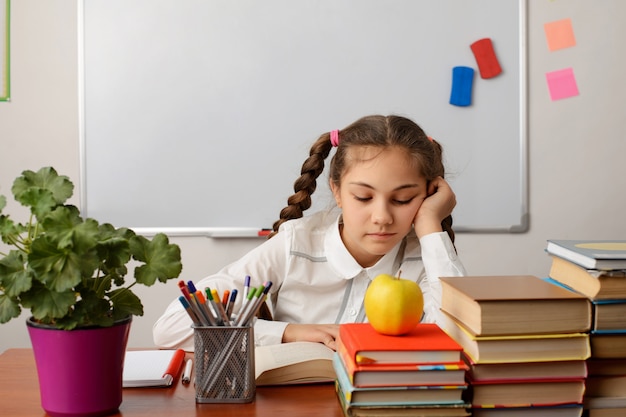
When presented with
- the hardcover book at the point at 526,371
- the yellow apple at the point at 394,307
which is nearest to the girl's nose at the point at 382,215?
the yellow apple at the point at 394,307

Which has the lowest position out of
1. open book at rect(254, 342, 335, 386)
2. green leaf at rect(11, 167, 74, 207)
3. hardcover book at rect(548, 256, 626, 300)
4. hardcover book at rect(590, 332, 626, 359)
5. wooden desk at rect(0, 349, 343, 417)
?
wooden desk at rect(0, 349, 343, 417)

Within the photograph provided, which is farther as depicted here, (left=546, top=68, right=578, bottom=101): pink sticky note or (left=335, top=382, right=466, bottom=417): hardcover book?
(left=546, top=68, right=578, bottom=101): pink sticky note

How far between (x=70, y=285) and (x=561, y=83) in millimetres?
2370

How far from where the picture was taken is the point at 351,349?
88 cm

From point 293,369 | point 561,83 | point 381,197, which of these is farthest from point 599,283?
point 561,83

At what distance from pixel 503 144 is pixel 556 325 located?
1938 mm

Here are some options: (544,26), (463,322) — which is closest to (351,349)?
(463,322)

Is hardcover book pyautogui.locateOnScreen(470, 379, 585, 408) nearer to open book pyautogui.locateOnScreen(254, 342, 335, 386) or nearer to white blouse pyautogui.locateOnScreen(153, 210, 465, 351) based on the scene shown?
open book pyautogui.locateOnScreen(254, 342, 335, 386)

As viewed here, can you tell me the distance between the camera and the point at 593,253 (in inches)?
36.7

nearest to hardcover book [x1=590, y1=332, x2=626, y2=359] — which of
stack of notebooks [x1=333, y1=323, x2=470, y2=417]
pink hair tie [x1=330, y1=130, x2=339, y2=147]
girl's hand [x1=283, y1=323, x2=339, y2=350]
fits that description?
stack of notebooks [x1=333, y1=323, x2=470, y2=417]

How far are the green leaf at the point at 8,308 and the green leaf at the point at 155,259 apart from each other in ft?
0.50

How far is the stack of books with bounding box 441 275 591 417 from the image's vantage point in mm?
865

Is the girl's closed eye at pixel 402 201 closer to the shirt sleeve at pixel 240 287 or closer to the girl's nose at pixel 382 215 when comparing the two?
the girl's nose at pixel 382 215

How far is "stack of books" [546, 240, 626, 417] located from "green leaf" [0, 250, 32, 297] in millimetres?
718
